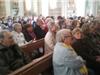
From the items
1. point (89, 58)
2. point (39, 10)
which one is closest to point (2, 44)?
point (89, 58)

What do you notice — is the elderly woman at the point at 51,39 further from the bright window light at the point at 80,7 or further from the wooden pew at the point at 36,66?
the bright window light at the point at 80,7

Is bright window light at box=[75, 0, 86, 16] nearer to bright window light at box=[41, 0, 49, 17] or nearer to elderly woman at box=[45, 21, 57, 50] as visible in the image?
bright window light at box=[41, 0, 49, 17]

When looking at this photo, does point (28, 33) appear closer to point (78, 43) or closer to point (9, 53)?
point (78, 43)

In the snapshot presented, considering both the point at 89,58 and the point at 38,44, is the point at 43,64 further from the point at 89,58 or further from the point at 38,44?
the point at 38,44

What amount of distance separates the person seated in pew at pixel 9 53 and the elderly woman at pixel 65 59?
2.11ft

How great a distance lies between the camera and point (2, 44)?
3746mm

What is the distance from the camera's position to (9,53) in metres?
3.88

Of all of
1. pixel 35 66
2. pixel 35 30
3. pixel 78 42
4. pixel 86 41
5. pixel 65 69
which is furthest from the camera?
pixel 35 30

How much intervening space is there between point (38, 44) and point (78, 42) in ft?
3.79

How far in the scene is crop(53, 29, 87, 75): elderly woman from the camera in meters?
3.56

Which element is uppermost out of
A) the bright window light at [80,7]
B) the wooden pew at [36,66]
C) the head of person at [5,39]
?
the bright window light at [80,7]

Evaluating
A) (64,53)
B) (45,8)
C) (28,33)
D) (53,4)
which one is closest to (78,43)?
(64,53)

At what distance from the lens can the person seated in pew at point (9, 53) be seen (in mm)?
3715

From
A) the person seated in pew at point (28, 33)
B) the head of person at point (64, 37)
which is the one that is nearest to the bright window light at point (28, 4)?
the person seated in pew at point (28, 33)
